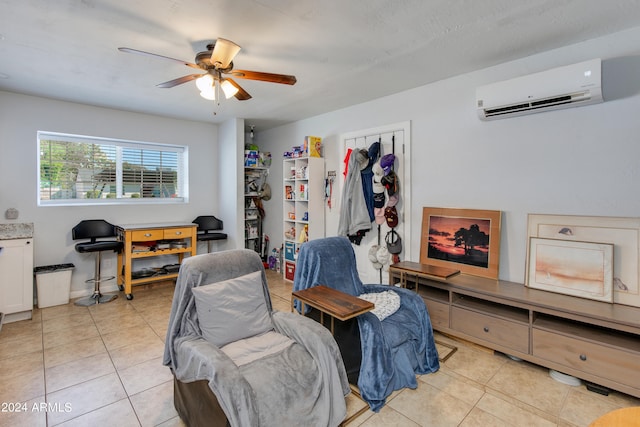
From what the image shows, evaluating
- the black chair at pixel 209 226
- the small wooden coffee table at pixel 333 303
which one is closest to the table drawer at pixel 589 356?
the small wooden coffee table at pixel 333 303

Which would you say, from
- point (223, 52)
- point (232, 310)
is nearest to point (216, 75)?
point (223, 52)

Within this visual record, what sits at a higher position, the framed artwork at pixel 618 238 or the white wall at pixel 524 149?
the white wall at pixel 524 149

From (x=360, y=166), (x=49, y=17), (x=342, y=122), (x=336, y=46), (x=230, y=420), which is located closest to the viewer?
(x=230, y=420)

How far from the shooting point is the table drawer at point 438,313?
2.81 metres

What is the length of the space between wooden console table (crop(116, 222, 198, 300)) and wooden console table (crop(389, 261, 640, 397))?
3.08m

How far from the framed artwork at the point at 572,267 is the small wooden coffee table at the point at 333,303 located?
5.36 ft

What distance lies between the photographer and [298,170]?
184 inches

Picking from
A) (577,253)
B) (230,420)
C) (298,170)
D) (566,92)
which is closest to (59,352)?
(230,420)

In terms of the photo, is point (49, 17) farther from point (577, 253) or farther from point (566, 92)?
point (577, 253)

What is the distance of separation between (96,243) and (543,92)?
5025mm

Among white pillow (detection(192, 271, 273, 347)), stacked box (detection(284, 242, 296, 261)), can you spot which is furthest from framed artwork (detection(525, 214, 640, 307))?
Answer: stacked box (detection(284, 242, 296, 261))

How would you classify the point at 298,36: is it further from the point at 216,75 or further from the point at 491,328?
the point at 491,328

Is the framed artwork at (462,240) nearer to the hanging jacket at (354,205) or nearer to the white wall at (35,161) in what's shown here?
the hanging jacket at (354,205)

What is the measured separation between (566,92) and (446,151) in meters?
1.08
